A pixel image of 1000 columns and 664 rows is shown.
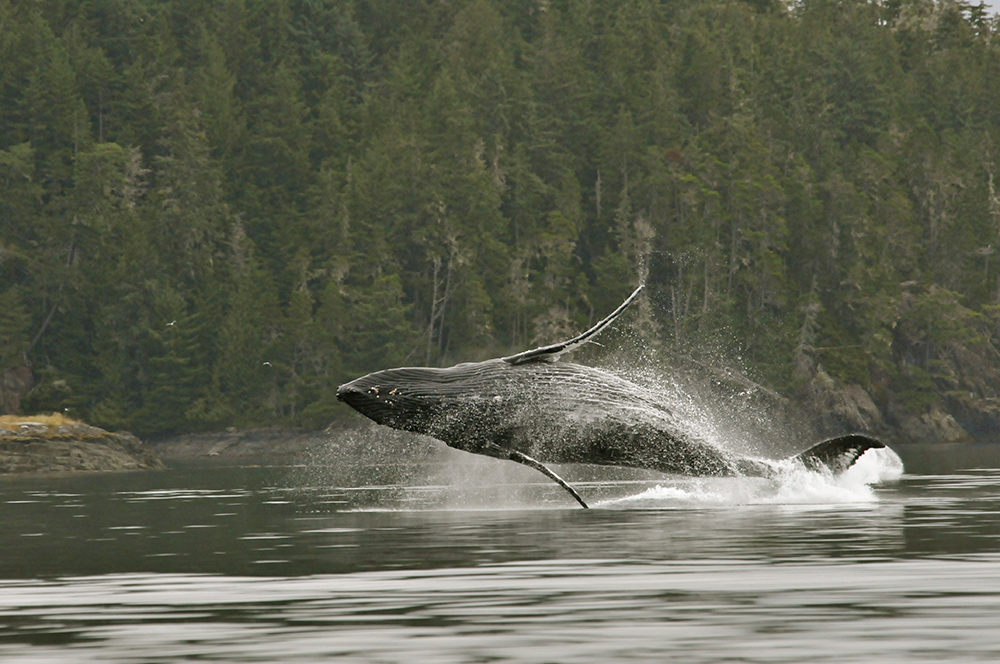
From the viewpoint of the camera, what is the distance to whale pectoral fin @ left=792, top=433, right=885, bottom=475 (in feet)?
81.8

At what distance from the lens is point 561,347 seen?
22.9 meters

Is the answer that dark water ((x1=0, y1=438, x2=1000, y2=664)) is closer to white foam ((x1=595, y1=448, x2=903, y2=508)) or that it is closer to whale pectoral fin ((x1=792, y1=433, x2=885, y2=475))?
white foam ((x1=595, y1=448, x2=903, y2=508))

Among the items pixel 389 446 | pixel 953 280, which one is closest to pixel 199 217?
pixel 389 446

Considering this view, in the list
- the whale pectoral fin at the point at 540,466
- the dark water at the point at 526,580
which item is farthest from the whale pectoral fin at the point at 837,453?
the whale pectoral fin at the point at 540,466

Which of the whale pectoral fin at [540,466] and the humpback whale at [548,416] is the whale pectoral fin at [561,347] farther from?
the whale pectoral fin at [540,466]

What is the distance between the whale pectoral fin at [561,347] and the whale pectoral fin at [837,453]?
4388mm

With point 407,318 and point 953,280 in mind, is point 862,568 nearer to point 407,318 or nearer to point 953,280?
point 407,318

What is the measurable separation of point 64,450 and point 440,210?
59.2 meters

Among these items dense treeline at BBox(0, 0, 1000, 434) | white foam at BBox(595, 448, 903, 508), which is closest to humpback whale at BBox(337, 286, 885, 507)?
white foam at BBox(595, 448, 903, 508)

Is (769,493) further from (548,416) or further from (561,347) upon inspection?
(561,347)

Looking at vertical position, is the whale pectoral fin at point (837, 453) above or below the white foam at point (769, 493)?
above

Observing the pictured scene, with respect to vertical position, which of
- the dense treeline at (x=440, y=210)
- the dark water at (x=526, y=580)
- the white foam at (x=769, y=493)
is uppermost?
the dense treeline at (x=440, y=210)

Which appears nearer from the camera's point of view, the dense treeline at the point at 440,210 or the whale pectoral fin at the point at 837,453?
the whale pectoral fin at the point at 837,453

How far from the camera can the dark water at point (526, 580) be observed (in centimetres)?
1233
